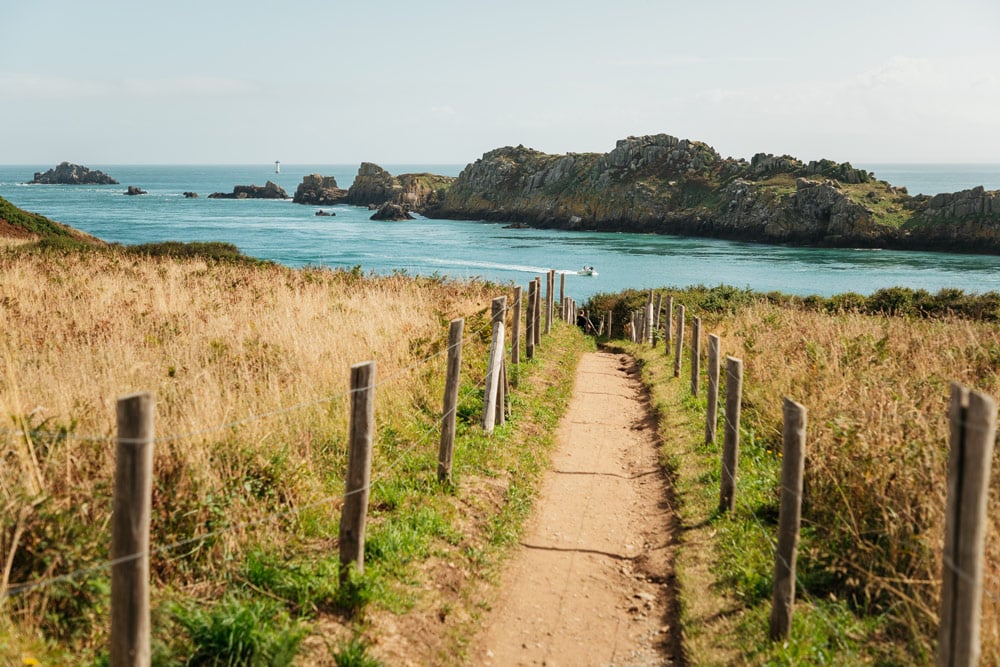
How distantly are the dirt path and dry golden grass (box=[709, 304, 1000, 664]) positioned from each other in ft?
5.03

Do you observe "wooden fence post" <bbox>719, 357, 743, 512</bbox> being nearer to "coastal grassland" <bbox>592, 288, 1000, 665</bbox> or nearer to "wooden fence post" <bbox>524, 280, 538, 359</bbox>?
"coastal grassland" <bbox>592, 288, 1000, 665</bbox>

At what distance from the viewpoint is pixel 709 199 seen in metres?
128

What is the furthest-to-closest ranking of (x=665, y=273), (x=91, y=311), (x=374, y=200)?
(x=374, y=200) → (x=665, y=273) → (x=91, y=311)

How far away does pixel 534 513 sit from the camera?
8.51 meters

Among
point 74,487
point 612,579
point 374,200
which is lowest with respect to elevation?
point 612,579

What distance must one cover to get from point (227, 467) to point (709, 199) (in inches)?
5113

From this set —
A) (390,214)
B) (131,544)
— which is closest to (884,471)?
(131,544)

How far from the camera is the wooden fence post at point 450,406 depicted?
321 inches

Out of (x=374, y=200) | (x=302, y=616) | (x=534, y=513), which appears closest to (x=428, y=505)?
(x=534, y=513)

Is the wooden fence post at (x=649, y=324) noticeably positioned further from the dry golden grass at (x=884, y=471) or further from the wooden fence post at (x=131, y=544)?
the wooden fence post at (x=131, y=544)

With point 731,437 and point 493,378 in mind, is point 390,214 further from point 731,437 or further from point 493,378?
point 731,437

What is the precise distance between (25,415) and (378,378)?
4696mm

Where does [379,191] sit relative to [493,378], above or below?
above

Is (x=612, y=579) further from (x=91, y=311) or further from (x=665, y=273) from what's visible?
(x=665, y=273)
